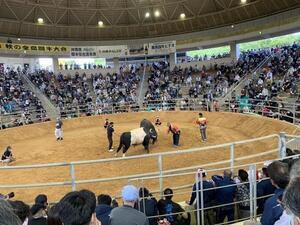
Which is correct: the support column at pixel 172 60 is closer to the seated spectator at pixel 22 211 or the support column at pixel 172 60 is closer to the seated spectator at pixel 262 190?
the seated spectator at pixel 262 190

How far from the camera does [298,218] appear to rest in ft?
6.31

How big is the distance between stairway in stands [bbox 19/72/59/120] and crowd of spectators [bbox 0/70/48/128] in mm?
400

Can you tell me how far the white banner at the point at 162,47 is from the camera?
33.3 meters

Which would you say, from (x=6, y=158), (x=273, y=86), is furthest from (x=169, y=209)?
(x=273, y=86)

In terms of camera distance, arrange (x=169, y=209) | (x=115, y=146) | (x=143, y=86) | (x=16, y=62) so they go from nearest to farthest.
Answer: (x=169, y=209)
(x=115, y=146)
(x=143, y=86)
(x=16, y=62)

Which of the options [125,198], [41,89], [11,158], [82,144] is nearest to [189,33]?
[41,89]

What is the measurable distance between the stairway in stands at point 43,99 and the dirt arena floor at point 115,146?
1967mm

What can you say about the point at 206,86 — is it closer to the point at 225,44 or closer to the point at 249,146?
the point at 225,44

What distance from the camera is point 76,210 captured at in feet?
8.54

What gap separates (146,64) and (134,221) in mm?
35102

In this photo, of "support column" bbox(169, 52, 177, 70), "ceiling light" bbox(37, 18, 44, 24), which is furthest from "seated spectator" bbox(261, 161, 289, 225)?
"support column" bbox(169, 52, 177, 70)

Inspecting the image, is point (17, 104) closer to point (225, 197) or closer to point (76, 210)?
point (225, 197)

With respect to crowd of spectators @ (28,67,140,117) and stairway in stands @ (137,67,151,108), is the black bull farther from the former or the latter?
stairway in stands @ (137,67,151,108)

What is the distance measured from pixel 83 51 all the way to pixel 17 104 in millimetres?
9273
